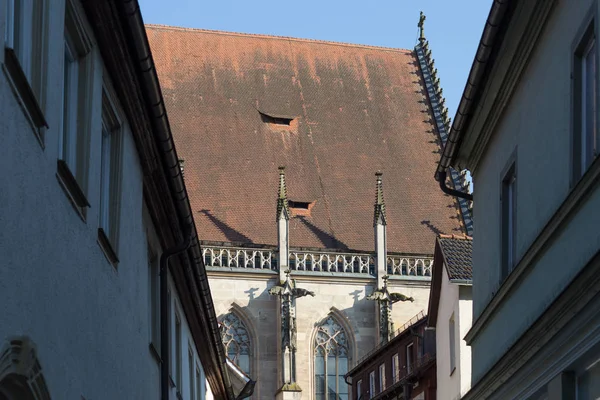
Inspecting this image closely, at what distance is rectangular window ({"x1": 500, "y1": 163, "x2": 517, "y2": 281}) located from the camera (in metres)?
10.5

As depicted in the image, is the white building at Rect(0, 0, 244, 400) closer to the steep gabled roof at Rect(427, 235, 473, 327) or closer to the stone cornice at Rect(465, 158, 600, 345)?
the stone cornice at Rect(465, 158, 600, 345)

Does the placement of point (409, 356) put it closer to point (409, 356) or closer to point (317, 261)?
point (409, 356)

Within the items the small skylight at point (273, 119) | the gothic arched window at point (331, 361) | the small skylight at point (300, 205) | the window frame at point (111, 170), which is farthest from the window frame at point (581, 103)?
the small skylight at point (273, 119)

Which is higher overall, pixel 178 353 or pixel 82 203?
pixel 178 353

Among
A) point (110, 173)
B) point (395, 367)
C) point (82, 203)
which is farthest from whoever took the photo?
point (395, 367)

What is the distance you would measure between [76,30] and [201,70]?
120 ft

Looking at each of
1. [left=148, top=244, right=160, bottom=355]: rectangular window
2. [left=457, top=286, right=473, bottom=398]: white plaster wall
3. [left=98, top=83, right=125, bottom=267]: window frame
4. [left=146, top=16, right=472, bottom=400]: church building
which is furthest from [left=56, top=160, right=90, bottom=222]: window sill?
[left=146, top=16, right=472, bottom=400]: church building

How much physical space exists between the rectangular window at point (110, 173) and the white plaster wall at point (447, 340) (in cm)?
953

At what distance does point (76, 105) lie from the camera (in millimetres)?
7605

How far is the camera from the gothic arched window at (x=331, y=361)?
39.8 metres

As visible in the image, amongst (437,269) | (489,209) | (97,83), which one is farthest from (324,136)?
(97,83)

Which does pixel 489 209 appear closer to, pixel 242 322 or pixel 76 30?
pixel 76 30

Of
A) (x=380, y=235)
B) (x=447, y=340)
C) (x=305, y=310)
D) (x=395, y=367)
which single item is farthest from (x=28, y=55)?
(x=305, y=310)

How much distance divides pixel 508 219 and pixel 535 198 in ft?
5.31
